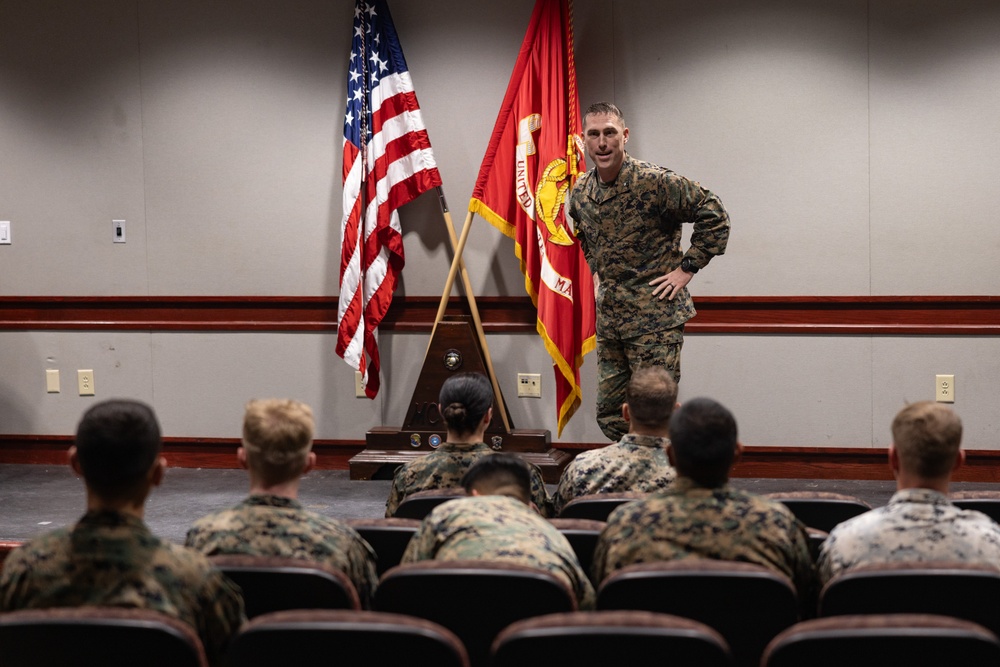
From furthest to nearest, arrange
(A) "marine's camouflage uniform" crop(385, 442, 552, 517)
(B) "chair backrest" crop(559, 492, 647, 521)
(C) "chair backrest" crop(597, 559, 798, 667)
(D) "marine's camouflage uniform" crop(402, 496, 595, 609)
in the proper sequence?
1. (A) "marine's camouflage uniform" crop(385, 442, 552, 517)
2. (B) "chair backrest" crop(559, 492, 647, 521)
3. (D) "marine's camouflage uniform" crop(402, 496, 595, 609)
4. (C) "chair backrest" crop(597, 559, 798, 667)

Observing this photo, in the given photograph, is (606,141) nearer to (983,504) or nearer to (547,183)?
(547,183)

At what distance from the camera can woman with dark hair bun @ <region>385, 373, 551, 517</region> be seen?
128 inches

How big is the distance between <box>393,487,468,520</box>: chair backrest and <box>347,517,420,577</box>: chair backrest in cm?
29

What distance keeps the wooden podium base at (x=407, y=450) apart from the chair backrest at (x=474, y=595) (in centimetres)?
359

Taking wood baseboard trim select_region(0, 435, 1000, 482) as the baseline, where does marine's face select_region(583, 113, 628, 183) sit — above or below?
above

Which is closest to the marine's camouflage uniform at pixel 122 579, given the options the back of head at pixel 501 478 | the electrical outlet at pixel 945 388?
the back of head at pixel 501 478

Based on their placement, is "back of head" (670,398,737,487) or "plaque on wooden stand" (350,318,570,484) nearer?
"back of head" (670,398,737,487)

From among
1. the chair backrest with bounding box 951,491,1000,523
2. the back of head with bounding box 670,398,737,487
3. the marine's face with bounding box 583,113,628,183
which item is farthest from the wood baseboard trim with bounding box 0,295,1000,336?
the back of head with bounding box 670,398,737,487

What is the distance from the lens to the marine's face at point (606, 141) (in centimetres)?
421

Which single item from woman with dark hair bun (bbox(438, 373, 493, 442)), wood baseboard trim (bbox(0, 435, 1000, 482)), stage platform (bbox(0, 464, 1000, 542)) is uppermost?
woman with dark hair bun (bbox(438, 373, 493, 442))

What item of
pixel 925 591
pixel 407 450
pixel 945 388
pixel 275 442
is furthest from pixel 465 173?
pixel 925 591

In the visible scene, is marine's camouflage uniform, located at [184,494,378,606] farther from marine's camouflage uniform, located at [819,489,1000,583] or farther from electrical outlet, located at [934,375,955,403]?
electrical outlet, located at [934,375,955,403]

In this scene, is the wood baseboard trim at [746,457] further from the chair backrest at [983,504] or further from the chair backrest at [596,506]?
the chair backrest at [596,506]

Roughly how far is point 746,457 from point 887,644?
421 centimetres
